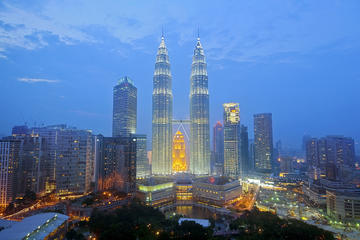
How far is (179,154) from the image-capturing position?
124438 millimetres

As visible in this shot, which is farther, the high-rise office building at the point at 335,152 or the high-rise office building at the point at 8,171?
the high-rise office building at the point at 335,152

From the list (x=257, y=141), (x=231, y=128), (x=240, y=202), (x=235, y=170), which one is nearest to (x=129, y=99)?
(x=231, y=128)

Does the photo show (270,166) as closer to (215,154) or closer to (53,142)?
(215,154)

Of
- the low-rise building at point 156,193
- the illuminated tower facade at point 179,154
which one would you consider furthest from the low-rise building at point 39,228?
the illuminated tower facade at point 179,154

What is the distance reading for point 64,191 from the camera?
65.5 metres

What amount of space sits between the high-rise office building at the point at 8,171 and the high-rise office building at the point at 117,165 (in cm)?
2249

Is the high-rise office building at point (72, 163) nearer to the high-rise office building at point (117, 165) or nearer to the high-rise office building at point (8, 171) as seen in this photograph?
the high-rise office building at point (117, 165)

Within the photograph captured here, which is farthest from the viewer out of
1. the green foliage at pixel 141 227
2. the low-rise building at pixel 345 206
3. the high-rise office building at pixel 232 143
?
the high-rise office building at pixel 232 143

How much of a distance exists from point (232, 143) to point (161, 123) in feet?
128

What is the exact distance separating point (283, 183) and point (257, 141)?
160ft

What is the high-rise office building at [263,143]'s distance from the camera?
13512 cm

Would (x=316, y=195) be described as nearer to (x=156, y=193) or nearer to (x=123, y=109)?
(x=156, y=193)

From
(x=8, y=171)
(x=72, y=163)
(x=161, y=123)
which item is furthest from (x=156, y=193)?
(x=161, y=123)

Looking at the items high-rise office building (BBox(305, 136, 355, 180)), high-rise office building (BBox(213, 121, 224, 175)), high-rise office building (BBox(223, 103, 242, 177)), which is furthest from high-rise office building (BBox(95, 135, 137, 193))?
high-rise office building (BBox(213, 121, 224, 175))
